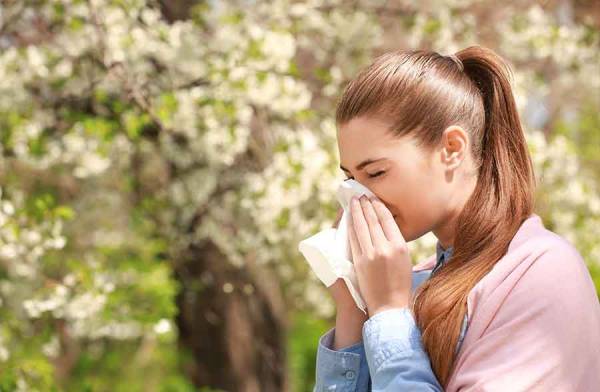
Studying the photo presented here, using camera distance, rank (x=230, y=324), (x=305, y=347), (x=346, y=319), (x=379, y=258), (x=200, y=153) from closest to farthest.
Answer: (x=379, y=258) → (x=346, y=319) → (x=200, y=153) → (x=230, y=324) → (x=305, y=347)

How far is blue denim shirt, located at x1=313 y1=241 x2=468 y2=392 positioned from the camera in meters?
1.68

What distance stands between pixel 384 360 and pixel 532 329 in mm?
259

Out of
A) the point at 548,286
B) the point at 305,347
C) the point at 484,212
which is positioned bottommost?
the point at 305,347

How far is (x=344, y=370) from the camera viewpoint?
1893mm

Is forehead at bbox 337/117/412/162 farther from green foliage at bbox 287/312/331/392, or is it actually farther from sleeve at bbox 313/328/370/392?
green foliage at bbox 287/312/331/392

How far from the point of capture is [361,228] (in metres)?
1.85

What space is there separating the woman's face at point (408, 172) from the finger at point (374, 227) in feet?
0.11

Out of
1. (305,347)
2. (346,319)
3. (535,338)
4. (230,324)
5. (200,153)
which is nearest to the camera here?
(535,338)

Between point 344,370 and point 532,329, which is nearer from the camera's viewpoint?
point 532,329

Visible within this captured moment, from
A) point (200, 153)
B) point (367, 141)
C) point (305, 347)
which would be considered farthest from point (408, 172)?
point (305, 347)

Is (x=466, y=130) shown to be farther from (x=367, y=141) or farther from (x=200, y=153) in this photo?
(x=200, y=153)

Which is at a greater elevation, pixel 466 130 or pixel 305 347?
pixel 466 130

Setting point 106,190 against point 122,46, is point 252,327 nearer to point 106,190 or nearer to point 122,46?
point 106,190

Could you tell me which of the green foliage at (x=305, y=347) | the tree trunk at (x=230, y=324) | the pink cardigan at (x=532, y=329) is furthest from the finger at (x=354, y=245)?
the green foliage at (x=305, y=347)
